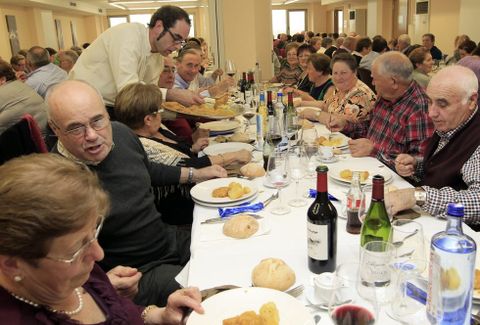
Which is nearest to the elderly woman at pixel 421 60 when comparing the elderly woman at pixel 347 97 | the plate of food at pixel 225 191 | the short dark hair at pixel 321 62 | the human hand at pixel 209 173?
the short dark hair at pixel 321 62

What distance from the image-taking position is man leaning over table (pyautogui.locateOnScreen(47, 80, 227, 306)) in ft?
5.36

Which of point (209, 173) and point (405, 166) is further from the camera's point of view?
point (209, 173)

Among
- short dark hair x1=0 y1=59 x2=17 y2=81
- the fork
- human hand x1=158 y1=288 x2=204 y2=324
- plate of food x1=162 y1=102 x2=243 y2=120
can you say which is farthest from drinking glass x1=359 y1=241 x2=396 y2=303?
short dark hair x1=0 y1=59 x2=17 y2=81

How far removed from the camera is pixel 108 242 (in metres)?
1.80

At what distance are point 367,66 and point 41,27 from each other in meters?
12.4

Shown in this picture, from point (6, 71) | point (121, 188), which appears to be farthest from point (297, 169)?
point (6, 71)

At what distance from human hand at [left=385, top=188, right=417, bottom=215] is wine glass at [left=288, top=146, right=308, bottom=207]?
36 centimetres

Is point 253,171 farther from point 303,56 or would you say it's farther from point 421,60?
point 303,56

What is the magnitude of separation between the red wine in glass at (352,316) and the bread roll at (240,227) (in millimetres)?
593

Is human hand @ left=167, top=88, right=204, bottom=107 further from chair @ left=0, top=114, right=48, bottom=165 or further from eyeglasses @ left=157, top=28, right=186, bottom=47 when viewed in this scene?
chair @ left=0, top=114, right=48, bottom=165

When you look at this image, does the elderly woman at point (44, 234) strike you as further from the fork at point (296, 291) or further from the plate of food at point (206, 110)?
the plate of food at point (206, 110)

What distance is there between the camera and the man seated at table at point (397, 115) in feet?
8.44

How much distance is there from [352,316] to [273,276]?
0.28m

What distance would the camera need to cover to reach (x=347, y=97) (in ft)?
11.4
